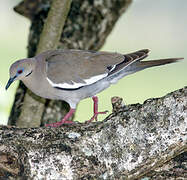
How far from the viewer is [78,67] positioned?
11.1 feet

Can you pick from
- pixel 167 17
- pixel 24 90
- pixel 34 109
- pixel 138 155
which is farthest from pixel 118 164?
pixel 167 17

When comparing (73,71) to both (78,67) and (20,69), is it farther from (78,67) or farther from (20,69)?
(20,69)

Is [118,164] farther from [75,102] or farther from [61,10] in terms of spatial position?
[61,10]

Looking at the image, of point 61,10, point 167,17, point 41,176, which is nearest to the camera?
point 41,176

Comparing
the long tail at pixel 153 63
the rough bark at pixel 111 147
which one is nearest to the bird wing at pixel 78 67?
the long tail at pixel 153 63

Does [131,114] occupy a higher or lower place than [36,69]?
lower

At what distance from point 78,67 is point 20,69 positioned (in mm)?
502

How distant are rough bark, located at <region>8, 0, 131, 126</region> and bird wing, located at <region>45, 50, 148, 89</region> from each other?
74 centimetres

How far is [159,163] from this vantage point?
2342 mm

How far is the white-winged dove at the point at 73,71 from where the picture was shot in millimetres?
3332

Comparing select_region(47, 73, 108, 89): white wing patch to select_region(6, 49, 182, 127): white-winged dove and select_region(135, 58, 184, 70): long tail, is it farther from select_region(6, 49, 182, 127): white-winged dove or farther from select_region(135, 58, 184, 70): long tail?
select_region(135, 58, 184, 70): long tail

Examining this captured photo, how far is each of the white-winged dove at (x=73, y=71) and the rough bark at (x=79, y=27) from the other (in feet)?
2.21

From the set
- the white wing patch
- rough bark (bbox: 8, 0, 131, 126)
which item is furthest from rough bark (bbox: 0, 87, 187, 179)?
rough bark (bbox: 8, 0, 131, 126)

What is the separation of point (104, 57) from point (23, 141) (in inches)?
53.8
